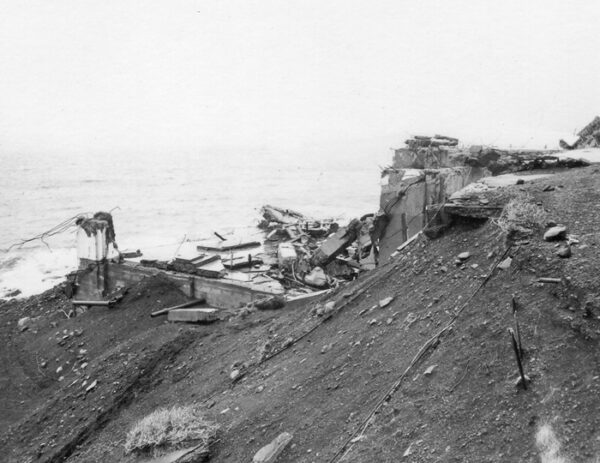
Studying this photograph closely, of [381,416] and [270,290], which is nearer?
[381,416]

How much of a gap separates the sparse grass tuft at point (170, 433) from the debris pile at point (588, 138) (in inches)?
434

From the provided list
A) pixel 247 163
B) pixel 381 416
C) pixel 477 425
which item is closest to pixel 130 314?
pixel 381 416

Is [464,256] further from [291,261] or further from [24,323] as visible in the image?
[24,323]

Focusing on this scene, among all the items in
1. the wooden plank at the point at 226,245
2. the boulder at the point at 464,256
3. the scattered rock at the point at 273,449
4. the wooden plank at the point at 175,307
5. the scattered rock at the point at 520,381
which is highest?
the boulder at the point at 464,256

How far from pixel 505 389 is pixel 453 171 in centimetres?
775

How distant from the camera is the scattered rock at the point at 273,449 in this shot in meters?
4.86

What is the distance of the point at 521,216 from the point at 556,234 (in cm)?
66

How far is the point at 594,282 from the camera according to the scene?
430 centimetres

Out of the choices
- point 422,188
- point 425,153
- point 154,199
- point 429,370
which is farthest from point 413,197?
point 154,199

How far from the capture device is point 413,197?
11.0 meters

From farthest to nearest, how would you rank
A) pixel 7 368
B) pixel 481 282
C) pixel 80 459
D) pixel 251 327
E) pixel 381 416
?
pixel 7 368, pixel 251 327, pixel 80 459, pixel 481 282, pixel 381 416

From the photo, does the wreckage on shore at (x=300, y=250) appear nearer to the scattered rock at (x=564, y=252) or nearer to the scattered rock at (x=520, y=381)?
the scattered rock at (x=564, y=252)

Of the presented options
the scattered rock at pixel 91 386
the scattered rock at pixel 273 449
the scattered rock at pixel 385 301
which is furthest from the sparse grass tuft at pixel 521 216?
the scattered rock at pixel 91 386

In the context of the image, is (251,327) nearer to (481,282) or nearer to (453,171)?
(481,282)
